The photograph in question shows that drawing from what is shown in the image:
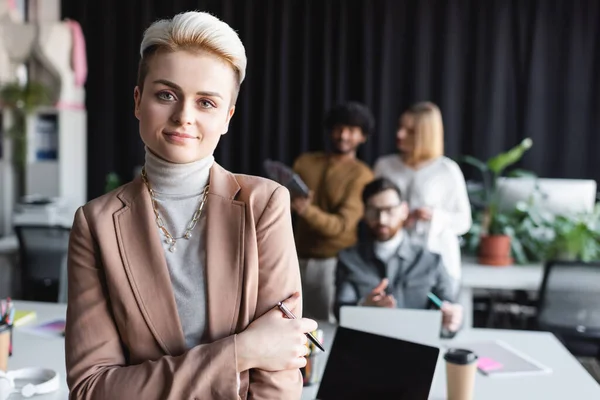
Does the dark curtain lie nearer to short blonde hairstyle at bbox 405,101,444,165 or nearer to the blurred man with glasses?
short blonde hairstyle at bbox 405,101,444,165

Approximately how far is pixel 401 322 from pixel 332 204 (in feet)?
4.33

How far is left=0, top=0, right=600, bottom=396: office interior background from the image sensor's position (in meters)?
4.61

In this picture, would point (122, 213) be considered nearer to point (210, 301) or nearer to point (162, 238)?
point (162, 238)

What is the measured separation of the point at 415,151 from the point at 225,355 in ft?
7.40

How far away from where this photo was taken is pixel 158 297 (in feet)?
2.68

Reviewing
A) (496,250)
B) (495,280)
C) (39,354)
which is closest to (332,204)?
(495,280)

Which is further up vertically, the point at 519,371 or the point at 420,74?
the point at 420,74

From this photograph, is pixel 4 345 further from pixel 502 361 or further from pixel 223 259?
pixel 502 361

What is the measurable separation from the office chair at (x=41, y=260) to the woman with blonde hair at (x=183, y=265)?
101 inches

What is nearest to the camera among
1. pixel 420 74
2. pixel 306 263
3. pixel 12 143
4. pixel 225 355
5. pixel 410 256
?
pixel 225 355

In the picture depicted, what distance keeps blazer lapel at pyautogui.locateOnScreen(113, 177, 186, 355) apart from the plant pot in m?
2.81

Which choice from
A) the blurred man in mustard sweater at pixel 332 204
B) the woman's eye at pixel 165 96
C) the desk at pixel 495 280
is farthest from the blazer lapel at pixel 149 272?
the desk at pixel 495 280

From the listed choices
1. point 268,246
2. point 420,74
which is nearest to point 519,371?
point 268,246

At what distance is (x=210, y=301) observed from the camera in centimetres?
83
